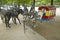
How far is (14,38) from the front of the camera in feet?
15.9

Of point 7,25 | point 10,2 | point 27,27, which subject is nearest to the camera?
point 27,27

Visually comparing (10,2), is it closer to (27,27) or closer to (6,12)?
(6,12)

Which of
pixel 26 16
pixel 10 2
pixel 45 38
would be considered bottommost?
A: pixel 45 38

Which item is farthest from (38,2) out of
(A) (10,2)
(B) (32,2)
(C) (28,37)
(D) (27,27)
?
(C) (28,37)

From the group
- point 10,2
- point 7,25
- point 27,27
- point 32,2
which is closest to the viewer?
point 27,27

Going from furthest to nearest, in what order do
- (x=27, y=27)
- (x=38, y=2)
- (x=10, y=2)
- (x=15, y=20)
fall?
(x=38, y=2) → (x=10, y=2) → (x=15, y=20) → (x=27, y=27)

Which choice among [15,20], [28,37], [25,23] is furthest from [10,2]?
[28,37]

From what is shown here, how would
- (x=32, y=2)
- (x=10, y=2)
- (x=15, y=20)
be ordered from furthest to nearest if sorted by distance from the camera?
(x=32, y=2) → (x=10, y=2) → (x=15, y=20)

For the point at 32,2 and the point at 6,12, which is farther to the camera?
the point at 32,2

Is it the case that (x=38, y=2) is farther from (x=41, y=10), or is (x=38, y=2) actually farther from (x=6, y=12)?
(x=6, y=12)

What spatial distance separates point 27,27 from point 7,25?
97 cm

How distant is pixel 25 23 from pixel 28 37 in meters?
1.60

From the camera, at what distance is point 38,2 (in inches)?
468

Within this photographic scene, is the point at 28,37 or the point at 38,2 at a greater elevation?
the point at 38,2
